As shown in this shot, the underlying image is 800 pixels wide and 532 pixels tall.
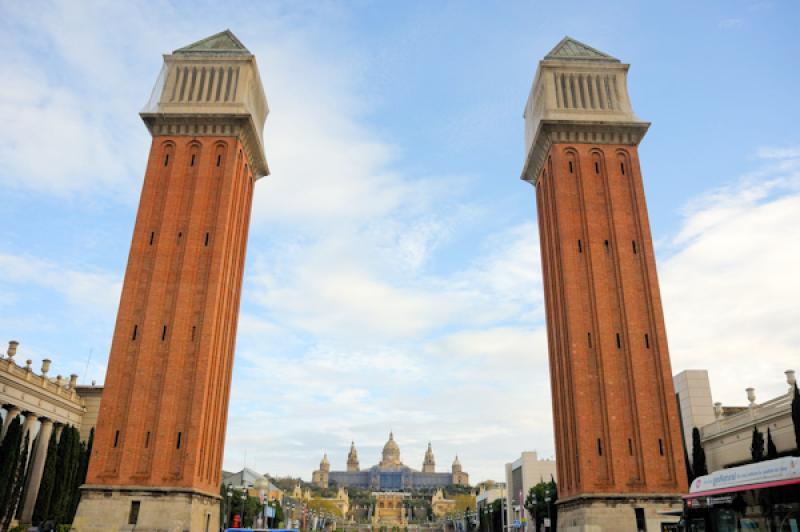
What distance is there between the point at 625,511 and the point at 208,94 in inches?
1466

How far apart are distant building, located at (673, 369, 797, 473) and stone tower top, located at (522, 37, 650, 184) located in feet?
59.3

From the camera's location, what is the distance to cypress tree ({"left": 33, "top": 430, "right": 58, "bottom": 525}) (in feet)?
153

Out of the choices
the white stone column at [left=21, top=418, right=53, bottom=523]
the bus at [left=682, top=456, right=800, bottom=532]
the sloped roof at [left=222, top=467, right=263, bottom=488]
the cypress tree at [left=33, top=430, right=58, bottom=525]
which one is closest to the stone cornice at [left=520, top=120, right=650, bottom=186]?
the bus at [left=682, top=456, right=800, bottom=532]

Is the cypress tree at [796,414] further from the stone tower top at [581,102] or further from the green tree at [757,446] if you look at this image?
the stone tower top at [581,102]

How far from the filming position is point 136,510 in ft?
121

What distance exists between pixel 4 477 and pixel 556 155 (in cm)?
4058

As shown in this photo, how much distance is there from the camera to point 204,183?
4512cm

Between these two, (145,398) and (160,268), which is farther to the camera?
(160,268)

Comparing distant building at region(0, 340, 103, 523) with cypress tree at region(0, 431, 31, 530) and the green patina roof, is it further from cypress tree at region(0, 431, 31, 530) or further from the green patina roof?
the green patina roof

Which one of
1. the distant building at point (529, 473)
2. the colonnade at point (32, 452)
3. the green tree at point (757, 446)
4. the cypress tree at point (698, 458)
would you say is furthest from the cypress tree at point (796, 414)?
the distant building at point (529, 473)

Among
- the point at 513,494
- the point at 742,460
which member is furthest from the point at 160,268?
the point at 513,494

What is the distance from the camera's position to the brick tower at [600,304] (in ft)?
124

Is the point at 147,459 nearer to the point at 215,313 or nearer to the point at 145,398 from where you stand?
the point at 145,398

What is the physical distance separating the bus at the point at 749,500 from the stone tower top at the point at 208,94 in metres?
36.1
